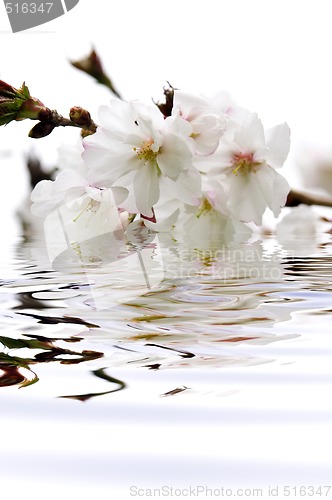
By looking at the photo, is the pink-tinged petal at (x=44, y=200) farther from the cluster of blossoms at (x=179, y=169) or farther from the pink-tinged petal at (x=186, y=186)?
the pink-tinged petal at (x=186, y=186)

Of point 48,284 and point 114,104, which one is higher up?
point 114,104

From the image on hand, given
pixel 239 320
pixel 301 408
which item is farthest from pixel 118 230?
pixel 301 408

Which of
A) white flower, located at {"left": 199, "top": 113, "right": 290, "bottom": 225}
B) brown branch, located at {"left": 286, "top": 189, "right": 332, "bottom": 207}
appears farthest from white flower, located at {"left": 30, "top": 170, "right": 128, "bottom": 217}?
brown branch, located at {"left": 286, "top": 189, "right": 332, "bottom": 207}

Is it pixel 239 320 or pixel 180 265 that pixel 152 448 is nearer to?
pixel 239 320

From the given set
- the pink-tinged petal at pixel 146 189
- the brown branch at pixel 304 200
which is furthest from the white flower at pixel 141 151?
the brown branch at pixel 304 200

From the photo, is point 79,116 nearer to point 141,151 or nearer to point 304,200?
point 141,151

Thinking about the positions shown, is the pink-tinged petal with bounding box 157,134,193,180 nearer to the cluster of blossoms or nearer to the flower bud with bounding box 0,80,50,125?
the cluster of blossoms

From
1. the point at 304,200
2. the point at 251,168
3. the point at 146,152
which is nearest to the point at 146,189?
the point at 146,152

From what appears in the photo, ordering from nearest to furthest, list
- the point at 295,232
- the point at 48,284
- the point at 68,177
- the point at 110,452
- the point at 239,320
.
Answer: the point at 110,452, the point at 239,320, the point at 48,284, the point at 68,177, the point at 295,232
